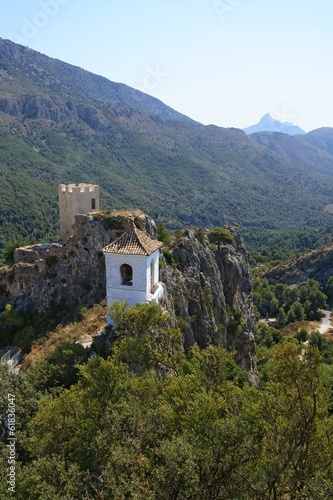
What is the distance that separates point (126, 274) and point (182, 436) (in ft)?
40.7

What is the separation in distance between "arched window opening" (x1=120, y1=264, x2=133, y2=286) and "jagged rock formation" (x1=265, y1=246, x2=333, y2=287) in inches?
4114

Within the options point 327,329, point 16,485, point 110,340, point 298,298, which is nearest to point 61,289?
point 110,340

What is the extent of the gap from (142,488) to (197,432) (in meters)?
2.32

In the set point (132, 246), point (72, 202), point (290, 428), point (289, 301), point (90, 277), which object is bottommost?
point (289, 301)

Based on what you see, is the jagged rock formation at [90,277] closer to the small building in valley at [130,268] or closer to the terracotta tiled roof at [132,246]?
the small building in valley at [130,268]

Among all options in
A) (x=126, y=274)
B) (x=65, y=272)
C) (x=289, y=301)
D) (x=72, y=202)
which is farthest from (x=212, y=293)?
(x=289, y=301)

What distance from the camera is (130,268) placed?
75.5 feet

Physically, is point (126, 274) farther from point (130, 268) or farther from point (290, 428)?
point (290, 428)

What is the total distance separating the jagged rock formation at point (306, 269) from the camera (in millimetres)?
120500

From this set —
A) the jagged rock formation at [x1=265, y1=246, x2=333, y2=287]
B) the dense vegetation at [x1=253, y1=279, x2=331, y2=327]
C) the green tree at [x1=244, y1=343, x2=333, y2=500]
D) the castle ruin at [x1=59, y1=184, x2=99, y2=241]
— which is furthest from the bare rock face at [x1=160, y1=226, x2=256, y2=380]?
the jagged rock formation at [x1=265, y1=246, x2=333, y2=287]

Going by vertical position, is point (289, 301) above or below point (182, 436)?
below

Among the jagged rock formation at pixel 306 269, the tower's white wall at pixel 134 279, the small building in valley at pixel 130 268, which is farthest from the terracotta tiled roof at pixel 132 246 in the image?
the jagged rock formation at pixel 306 269

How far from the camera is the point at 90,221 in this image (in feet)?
98.9

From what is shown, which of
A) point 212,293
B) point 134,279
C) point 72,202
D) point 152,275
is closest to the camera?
point 134,279
